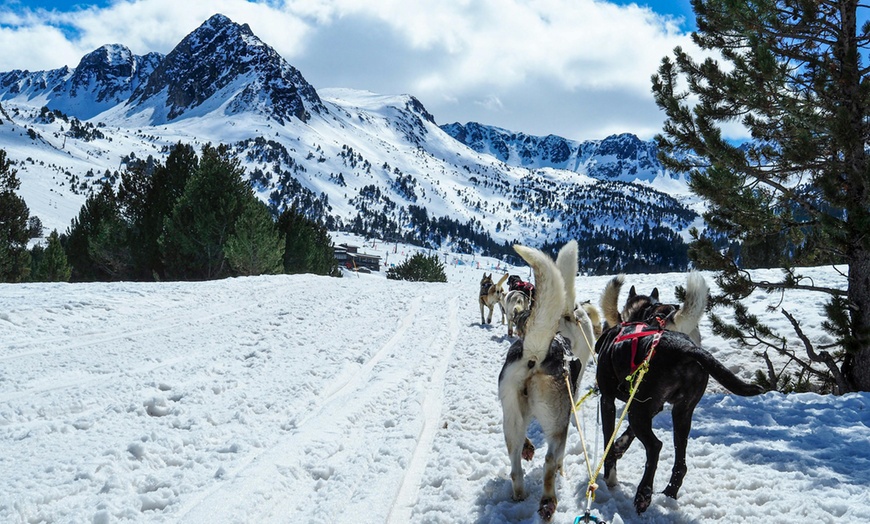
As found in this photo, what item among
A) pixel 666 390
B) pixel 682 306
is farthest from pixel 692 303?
pixel 666 390

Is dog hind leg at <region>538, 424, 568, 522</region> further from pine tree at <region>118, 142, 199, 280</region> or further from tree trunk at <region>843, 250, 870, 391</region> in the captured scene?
pine tree at <region>118, 142, 199, 280</region>

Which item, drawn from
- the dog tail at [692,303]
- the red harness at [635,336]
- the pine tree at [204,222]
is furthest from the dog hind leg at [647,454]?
the pine tree at [204,222]

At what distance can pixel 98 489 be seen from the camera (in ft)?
13.4

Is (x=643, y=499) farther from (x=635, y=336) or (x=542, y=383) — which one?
(x=635, y=336)

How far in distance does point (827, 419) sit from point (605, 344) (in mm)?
2986

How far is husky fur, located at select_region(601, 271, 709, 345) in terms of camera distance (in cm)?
479

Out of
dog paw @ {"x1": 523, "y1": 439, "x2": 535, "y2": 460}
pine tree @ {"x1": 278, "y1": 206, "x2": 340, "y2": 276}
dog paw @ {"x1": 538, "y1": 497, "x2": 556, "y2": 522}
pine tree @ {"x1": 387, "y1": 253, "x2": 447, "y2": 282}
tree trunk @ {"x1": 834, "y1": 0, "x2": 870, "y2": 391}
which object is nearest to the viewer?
dog paw @ {"x1": 538, "y1": 497, "x2": 556, "y2": 522}

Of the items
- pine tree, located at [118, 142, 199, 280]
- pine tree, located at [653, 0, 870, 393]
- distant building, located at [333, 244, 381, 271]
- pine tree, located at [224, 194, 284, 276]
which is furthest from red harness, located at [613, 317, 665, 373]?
distant building, located at [333, 244, 381, 271]

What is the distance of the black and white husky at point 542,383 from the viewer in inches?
148

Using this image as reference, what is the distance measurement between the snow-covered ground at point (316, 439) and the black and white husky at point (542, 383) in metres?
0.42

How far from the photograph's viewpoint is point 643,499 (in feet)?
12.5

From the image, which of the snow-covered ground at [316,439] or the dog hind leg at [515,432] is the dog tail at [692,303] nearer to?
the snow-covered ground at [316,439]

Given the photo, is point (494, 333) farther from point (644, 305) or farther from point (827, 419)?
point (827, 419)

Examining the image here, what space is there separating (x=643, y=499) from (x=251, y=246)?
2608 cm
